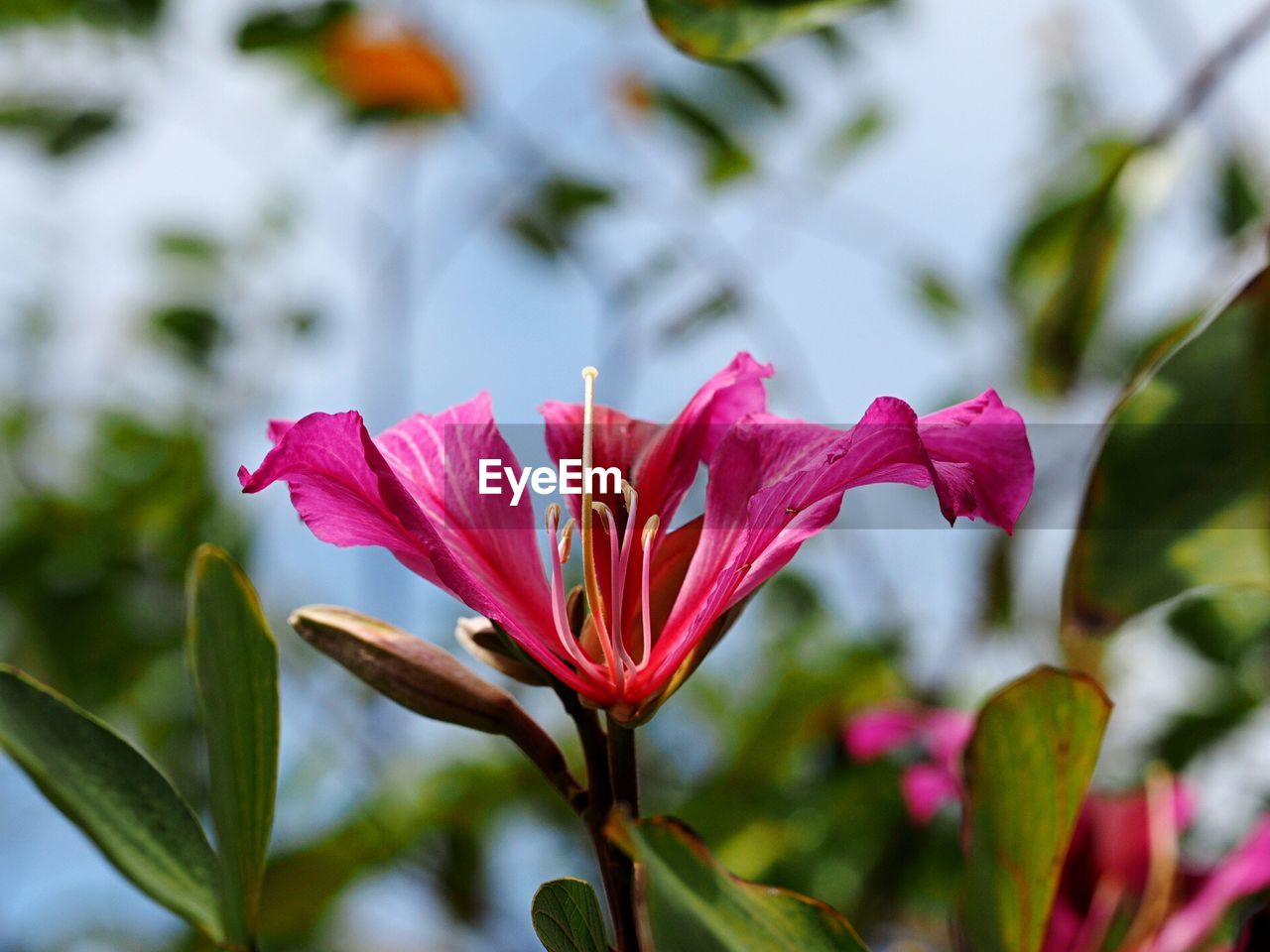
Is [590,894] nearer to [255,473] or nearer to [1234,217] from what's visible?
[255,473]

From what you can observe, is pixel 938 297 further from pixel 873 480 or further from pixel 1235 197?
pixel 873 480

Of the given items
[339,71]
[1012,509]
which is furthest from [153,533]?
[1012,509]

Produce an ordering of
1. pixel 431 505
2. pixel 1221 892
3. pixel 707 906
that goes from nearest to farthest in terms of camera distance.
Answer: pixel 707 906 < pixel 431 505 < pixel 1221 892

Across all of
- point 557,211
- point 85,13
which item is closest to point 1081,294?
point 557,211

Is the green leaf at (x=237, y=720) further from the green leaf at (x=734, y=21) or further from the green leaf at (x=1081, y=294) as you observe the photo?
the green leaf at (x=1081, y=294)

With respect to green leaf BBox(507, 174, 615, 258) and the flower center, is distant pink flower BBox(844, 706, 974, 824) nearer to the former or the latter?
the flower center
